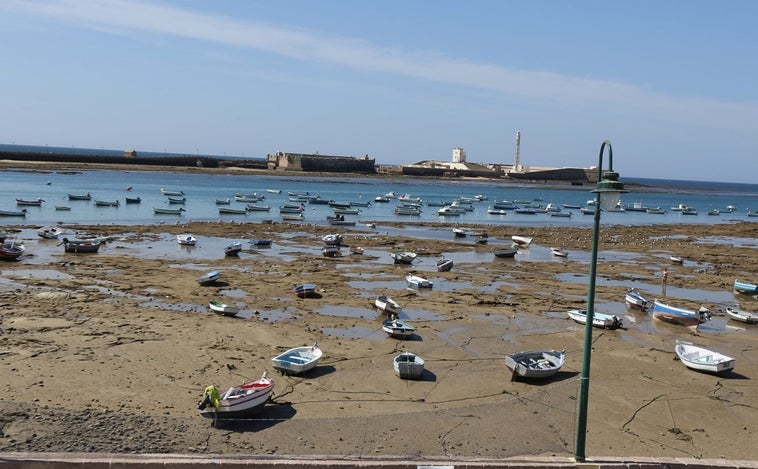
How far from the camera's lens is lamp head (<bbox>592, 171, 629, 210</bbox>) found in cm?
956

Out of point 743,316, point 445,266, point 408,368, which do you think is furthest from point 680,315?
point 445,266

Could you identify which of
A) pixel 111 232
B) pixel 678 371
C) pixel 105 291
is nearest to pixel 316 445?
pixel 678 371

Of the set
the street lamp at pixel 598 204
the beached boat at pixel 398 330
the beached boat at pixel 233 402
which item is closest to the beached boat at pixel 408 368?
the beached boat at pixel 398 330

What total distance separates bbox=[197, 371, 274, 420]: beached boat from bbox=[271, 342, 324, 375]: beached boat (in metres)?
2.55

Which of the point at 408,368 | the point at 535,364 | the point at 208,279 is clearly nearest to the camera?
the point at 408,368

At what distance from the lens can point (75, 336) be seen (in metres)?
19.6

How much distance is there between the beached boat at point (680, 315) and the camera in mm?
24656

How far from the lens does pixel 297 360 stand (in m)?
17.7

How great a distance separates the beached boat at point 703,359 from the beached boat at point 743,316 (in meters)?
7.15

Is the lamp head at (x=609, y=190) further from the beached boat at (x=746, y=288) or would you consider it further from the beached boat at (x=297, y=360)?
the beached boat at (x=746, y=288)

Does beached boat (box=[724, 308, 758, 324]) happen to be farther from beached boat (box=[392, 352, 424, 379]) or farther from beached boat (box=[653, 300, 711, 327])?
beached boat (box=[392, 352, 424, 379])

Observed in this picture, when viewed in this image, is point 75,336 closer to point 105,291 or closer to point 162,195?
point 105,291

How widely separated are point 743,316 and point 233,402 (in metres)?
20.8

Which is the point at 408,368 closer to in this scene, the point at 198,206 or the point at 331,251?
the point at 331,251
